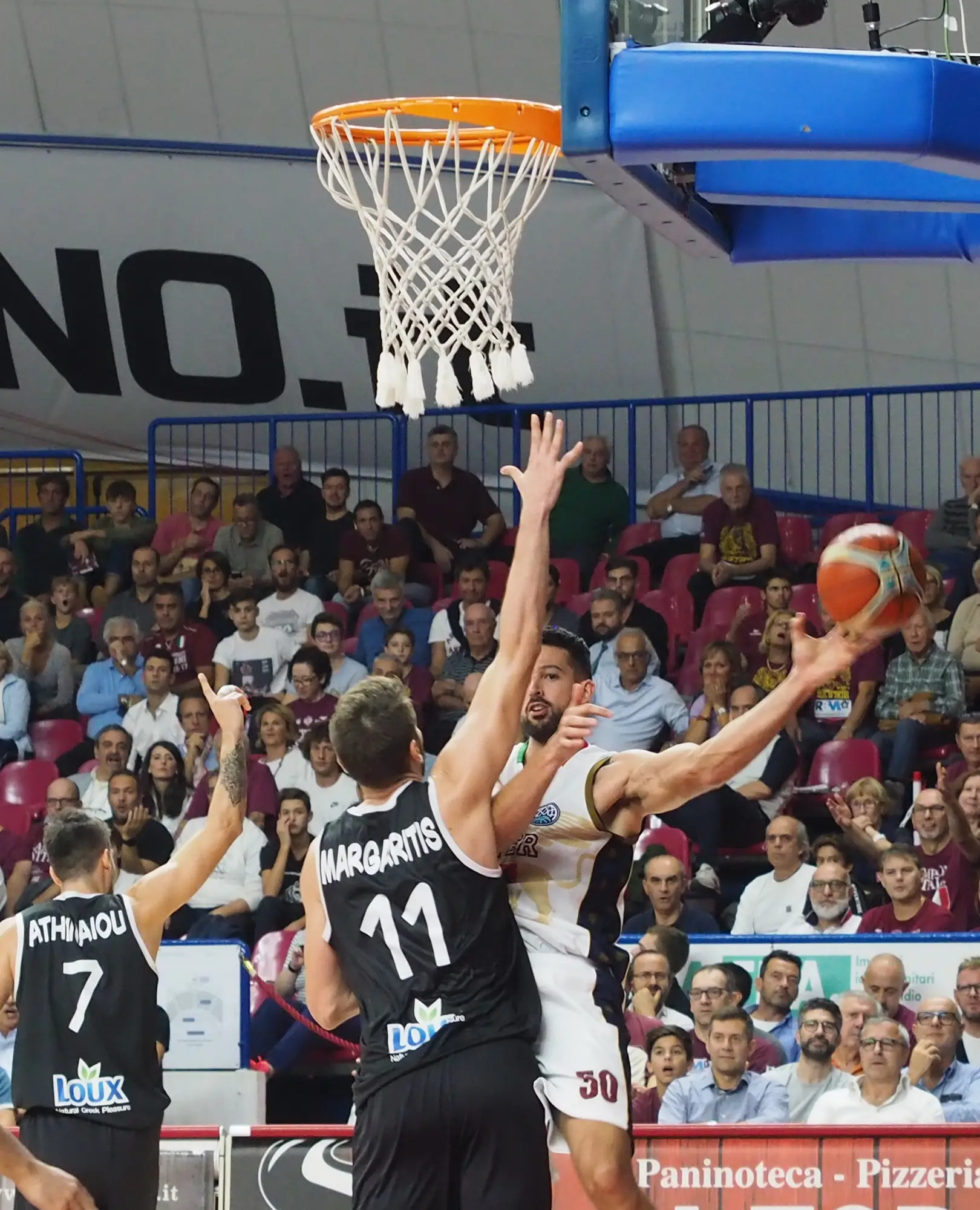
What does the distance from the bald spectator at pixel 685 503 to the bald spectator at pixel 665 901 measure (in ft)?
14.9

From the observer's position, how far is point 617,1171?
481 centimetres

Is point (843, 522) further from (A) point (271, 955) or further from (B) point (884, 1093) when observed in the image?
(B) point (884, 1093)

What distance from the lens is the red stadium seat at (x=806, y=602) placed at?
12.7m

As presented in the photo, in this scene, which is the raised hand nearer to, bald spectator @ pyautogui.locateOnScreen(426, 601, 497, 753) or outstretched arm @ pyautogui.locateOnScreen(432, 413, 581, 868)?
outstretched arm @ pyautogui.locateOnScreen(432, 413, 581, 868)

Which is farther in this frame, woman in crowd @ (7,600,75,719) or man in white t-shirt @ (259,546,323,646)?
woman in crowd @ (7,600,75,719)

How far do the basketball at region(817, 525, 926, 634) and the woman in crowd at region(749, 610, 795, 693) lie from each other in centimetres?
666

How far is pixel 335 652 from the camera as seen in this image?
506 inches

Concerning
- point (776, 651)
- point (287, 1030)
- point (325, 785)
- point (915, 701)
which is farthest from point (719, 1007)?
point (776, 651)

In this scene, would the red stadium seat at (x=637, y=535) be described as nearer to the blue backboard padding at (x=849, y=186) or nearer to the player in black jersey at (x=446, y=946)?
the blue backboard padding at (x=849, y=186)

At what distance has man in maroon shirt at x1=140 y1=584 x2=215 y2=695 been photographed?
13.6 m

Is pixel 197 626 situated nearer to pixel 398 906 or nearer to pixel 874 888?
pixel 874 888

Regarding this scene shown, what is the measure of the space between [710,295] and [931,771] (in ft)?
19.8

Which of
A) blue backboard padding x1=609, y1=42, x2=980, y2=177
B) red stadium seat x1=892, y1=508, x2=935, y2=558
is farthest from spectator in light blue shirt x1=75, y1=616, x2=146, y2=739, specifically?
blue backboard padding x1=609, y1=42, x2=980, y2=177

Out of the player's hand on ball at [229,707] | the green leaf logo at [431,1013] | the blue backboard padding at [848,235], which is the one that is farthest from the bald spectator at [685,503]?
the green leaf logo at [431,1013]
